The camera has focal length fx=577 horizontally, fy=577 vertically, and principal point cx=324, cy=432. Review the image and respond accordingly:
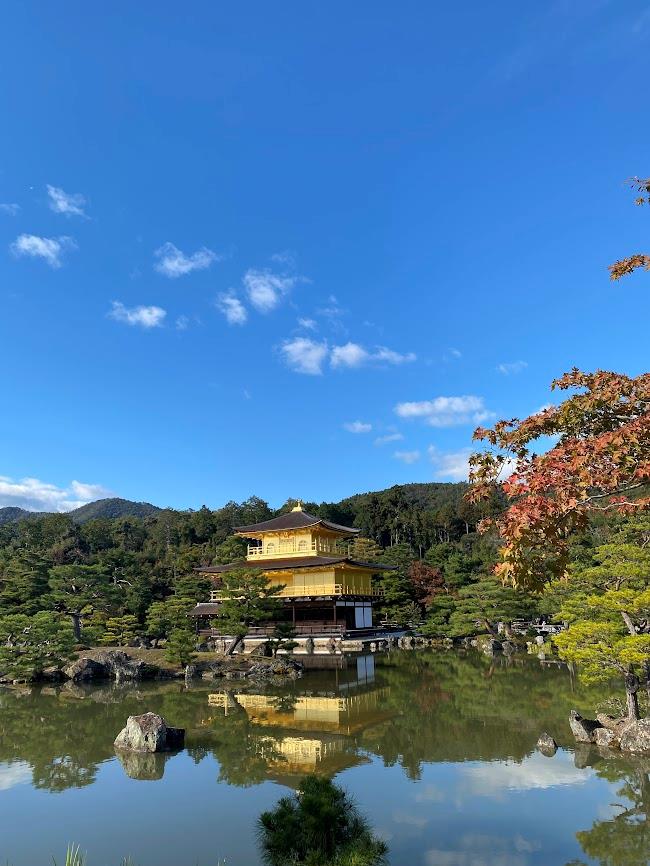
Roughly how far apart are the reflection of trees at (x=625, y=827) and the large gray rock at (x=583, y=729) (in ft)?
3.98

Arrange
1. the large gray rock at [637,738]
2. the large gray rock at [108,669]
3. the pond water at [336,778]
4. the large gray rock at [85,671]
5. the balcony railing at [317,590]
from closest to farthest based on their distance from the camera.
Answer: the pond water at [336,778]
the large gray rock at [637,738]
the large gray rock at [108,669]
the large gray rock at [85,671]
the balcony railing at [317,590]

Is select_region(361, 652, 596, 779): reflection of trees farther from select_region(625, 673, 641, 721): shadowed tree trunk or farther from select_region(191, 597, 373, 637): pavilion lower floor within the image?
select_region(191, 597, 373, 637): pavilion lower floor

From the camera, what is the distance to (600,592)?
13172 mm

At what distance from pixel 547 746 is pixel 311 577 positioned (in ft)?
66.5

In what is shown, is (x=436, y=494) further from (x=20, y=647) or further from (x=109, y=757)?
(x=109, y=757)

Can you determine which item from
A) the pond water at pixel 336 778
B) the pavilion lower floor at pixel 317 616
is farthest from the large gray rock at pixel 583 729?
the pavilion lower floor at pixel 317 616

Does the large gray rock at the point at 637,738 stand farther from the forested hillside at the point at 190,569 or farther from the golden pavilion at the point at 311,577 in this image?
the golden pavilion at the point at 311,577

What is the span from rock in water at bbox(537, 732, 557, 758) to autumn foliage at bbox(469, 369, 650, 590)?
260 inches

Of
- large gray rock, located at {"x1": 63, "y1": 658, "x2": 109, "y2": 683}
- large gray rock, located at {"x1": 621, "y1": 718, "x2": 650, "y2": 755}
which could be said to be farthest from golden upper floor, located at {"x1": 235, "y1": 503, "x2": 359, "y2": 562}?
large gray rock, located at {"x1": 621, "y1": 718, "x2": 650, "y2": 755}

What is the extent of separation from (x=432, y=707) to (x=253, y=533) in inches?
793

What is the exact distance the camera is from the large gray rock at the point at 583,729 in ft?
31.5

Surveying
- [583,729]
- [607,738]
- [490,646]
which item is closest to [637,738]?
[607,738]

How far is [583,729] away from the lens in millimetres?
9672

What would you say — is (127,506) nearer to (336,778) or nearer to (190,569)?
(190,569)
